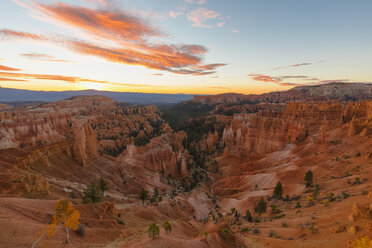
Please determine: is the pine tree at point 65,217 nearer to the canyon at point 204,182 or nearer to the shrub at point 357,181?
the canyon at point 204,182

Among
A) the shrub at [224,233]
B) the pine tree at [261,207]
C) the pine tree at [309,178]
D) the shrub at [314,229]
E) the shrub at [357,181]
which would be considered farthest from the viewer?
the pine tree at [309,178]

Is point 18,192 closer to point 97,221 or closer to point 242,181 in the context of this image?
point 97,221

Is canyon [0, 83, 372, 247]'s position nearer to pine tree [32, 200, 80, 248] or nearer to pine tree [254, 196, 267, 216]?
pine tree [32, 200, 80, 248]

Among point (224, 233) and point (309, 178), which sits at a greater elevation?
point (224, 233)

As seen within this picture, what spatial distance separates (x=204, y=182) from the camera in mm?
56062

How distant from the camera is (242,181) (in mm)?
49094

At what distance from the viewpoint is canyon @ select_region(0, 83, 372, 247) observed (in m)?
14.0

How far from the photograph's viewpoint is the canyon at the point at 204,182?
1399cm

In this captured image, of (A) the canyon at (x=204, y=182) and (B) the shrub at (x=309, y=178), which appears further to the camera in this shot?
(B) the shrub at (x=309, y=178)

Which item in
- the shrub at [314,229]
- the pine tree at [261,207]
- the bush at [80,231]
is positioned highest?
the bush at [80,231]

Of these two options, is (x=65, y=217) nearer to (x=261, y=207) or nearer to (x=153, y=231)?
(x=153, y=231)

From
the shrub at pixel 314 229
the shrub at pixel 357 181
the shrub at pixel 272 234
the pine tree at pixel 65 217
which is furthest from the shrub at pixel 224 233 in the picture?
the shrub at pixel 357 181

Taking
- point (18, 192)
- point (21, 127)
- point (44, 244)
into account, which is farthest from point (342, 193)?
point (21, 127)

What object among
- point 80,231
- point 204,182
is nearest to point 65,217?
point 80,231
